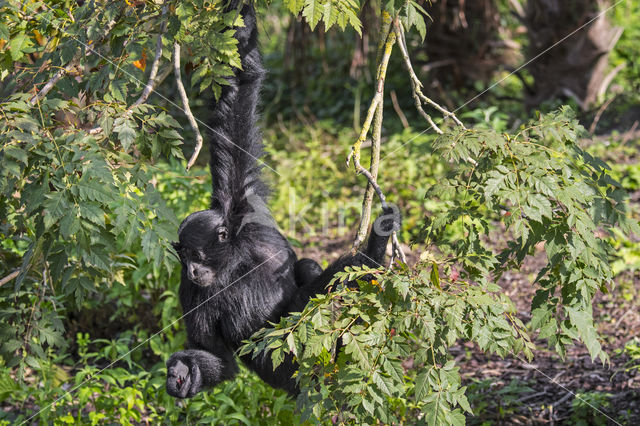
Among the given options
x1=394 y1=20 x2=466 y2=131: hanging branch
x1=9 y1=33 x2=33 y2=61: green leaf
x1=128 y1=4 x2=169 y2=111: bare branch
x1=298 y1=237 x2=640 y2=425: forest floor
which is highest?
x1=9 y1=33 x2=33 y2=61: green leaf

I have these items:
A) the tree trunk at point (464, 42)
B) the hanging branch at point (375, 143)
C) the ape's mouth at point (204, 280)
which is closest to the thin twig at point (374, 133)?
the hanging branch at point (375, 143)

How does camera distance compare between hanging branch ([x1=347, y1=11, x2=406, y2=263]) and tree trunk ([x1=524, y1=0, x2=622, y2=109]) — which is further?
tree trunk ([x1=524, y1=0, x2=622, y2=109])

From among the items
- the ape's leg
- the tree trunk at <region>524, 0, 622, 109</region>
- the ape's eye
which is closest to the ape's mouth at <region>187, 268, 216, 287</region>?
the ape's eye

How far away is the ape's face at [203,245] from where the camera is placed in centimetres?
329

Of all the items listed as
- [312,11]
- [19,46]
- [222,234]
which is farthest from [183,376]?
[312,11]

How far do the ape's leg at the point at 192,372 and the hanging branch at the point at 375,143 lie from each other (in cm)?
133

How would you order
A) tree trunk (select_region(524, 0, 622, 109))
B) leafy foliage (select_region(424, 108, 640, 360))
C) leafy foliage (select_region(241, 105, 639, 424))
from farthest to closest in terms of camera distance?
tree trunk (select_region(524, 0, 622, 109)) → leafy foliage (select_region(424, 108, 640, 360)) → leafy foliage (select_region(241, 105, 639, 424))

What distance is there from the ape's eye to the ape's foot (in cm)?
65

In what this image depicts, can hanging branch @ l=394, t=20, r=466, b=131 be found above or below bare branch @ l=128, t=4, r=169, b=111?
below

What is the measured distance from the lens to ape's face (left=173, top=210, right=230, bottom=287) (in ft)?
10.8

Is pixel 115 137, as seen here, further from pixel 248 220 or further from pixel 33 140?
pixel 248 220

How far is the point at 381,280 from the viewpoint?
7.07ft

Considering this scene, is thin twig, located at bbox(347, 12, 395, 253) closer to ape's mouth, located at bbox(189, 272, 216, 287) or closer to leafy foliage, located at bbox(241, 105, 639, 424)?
leafy foliage, located at bbox(241, 105, 639, 424)

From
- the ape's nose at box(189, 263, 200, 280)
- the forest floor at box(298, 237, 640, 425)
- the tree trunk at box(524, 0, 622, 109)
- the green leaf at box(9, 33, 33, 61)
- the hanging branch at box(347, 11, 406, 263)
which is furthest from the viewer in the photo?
the tree trunk at box(524, 0, 622, 109)
